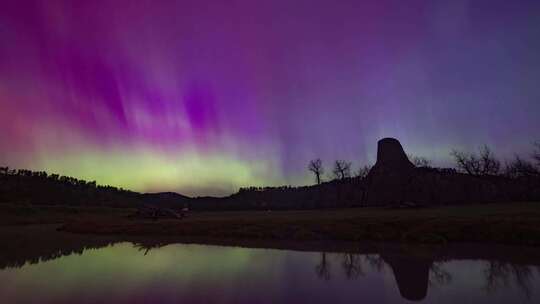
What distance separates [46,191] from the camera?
142m

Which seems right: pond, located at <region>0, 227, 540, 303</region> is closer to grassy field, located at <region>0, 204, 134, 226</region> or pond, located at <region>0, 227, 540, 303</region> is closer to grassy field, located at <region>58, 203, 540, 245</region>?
grassy field, located at <region>58, 203, 540, 245</region>

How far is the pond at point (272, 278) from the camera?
12.0 meters

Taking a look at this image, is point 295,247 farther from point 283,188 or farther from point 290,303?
point 283,188

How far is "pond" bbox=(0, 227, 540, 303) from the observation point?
1203 centimetres

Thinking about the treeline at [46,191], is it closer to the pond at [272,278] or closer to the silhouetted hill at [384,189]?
the silhouetted hill at [384,189]

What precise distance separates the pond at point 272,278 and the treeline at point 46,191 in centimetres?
11622

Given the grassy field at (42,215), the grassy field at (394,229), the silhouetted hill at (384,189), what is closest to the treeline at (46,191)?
the silhouetted hill at (384,189)

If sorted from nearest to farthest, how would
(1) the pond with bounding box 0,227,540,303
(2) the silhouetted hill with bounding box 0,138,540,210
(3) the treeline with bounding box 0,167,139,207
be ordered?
Result: 1. (1) the pond with bounding box 0,227,540,303
2. (2) the silhouetted hill with bounding box 0,138,540,210
3. (3) the treeline with bounding box 0,167,139,207

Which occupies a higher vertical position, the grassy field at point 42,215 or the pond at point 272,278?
the grassy field at point 42,215

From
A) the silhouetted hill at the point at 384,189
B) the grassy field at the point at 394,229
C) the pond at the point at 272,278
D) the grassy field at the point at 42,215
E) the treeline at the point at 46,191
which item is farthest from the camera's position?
the treeline at the point at 46,191

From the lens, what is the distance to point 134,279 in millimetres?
15812

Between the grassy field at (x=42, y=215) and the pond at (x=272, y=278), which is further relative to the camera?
the grassy field at (x=42, y=215)

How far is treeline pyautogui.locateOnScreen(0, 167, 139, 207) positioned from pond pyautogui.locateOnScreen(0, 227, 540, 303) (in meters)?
116

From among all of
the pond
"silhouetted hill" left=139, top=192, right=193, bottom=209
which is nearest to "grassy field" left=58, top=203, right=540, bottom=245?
the pond
